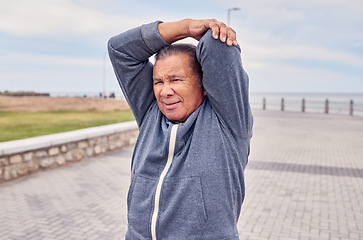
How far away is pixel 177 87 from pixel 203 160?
292 mm

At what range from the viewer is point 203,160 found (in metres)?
1.34

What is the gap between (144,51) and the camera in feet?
4.85

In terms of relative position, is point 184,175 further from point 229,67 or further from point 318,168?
point 318,168

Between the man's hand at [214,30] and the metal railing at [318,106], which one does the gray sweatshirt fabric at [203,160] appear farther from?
the metal railing at [318,106]

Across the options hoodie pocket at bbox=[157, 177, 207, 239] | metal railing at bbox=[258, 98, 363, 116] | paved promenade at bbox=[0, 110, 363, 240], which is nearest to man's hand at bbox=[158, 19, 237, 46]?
hoodie pocket at bbox=[157, 177, 207, 239]

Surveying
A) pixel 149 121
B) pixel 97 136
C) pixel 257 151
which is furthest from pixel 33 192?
pixel 257 151

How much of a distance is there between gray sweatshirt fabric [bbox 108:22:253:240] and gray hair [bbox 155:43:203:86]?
0.10 feet

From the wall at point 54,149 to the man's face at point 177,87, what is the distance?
491cm

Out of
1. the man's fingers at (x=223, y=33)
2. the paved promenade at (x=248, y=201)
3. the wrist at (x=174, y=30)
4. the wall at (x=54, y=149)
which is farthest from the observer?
the wall at (x=54, y=149)

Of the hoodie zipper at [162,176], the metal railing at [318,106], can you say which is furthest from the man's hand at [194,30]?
the metal railing at [318,106]

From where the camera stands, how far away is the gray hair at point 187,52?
1411mm

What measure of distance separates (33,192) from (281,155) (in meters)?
5.76

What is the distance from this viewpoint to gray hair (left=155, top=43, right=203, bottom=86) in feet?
4.63

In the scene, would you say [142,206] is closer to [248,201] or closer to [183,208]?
[183,208]
